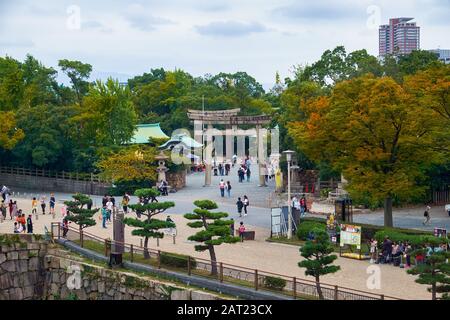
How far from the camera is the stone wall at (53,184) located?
5582 cm

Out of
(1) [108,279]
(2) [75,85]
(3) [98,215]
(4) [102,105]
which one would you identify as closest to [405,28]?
(2) [75,85]

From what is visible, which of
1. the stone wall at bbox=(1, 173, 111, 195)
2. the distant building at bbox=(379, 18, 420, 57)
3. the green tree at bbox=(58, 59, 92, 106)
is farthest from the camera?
the distant building at bbox=(379, 18, 420, 57)

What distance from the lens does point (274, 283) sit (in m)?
27.3

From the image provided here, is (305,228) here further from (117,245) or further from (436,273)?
(436,273)

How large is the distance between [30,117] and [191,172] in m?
15.1

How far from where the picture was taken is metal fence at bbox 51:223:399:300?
26156 millimetres

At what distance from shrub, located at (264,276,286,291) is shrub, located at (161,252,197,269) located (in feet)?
11.8

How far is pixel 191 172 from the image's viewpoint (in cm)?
6931

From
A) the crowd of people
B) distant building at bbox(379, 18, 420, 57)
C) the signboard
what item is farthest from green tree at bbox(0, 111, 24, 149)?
distant building at bbox(379, 18, 420, 57)

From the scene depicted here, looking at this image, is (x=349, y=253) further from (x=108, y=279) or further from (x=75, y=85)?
(x=75, y=85)

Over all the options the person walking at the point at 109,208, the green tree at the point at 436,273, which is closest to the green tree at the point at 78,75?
the person walking at the point at 109,208

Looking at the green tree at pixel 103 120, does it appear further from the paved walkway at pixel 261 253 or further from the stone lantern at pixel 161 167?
the paved walkway at pixel 261 253

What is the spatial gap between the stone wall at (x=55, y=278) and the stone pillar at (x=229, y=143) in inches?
1329

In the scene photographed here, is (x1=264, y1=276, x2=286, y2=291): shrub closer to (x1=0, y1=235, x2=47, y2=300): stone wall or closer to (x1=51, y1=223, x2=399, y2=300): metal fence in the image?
(x1=51, y1=223, x2=399, y2=300): metal fence
